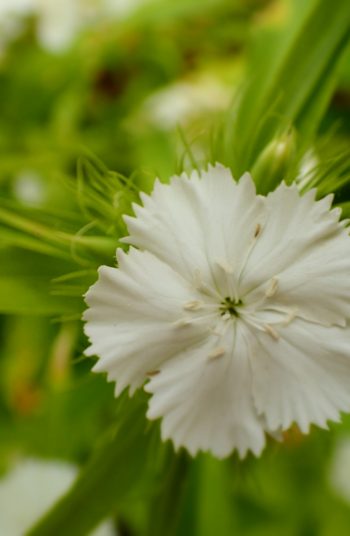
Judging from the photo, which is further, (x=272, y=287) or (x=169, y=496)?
(x=169, y=496)

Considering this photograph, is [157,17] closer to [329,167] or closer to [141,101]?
[141,101]

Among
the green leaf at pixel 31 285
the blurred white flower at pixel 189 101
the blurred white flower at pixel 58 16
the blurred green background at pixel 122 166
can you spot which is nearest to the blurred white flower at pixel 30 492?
the blurred green background at pixel 122 166

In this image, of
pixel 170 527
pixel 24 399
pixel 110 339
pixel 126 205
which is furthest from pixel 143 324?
pixel 24 399

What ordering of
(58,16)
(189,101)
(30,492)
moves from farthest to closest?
(58,16) < (189,101) < (30,492)

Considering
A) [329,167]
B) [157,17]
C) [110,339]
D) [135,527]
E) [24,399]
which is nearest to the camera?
[110,339]

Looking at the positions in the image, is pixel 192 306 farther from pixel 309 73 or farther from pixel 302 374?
pixel 309 73

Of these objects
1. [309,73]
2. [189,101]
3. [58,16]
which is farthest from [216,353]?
[58,16]
